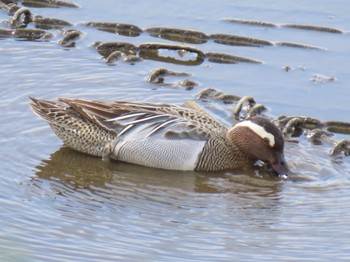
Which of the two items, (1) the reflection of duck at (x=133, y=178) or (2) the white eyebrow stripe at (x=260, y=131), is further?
(2) the white eyebrow stripe at (x=260, y=131)

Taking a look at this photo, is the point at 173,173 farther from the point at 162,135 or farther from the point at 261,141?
the point at 261,141

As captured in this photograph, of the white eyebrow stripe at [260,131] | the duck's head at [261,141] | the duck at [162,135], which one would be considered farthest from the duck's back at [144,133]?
the white eyebrow stripe at [260,131]

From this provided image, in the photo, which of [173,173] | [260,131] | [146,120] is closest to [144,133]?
[146,120]

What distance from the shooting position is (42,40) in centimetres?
1570

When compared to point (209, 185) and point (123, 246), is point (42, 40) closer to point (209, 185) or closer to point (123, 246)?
point (209, 185)

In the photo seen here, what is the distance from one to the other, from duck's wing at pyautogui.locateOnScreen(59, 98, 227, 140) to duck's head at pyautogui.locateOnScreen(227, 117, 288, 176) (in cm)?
23

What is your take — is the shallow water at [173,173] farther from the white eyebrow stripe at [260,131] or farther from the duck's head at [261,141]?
the white eyebrow stripe at [260,131]

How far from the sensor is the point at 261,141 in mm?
12172

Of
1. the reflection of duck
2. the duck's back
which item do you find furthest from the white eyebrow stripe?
the reflection of duck

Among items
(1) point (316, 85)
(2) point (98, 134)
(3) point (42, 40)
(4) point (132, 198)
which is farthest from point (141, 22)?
(4) point (132, 198)

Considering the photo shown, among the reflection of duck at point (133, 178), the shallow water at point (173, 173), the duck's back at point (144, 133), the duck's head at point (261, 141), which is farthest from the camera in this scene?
the duck's back at point (144, 133)

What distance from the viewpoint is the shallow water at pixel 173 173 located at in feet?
32.2

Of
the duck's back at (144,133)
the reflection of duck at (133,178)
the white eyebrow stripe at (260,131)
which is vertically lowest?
the reflection of duck at (133,178)

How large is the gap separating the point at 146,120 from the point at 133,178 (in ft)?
2.45
